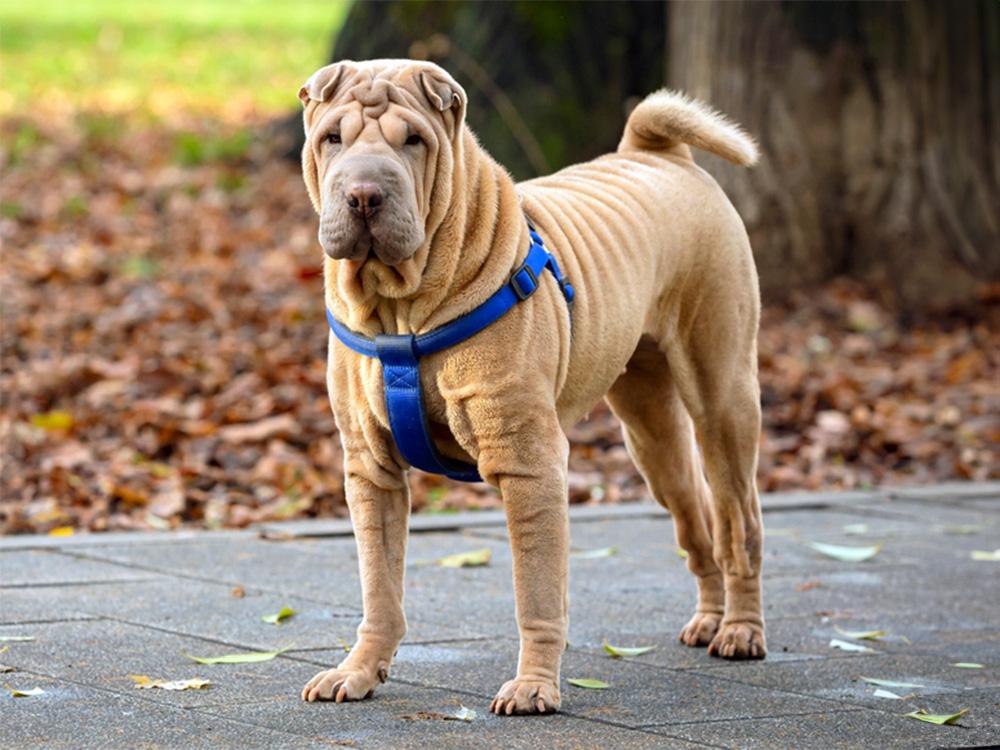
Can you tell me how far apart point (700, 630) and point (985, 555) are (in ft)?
6.05

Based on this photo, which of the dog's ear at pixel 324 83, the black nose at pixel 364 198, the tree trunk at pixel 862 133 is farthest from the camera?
the tree trunk at pixel 862 133

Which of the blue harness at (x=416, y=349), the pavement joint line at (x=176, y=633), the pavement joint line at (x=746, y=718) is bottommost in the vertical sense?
the pavement joint line at (x=746, y=718)

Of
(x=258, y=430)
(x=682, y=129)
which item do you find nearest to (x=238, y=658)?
(x=682, y=129)

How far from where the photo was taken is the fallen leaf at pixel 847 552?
6469mm

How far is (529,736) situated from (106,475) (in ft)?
13.5

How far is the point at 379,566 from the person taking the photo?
4430 millimetres

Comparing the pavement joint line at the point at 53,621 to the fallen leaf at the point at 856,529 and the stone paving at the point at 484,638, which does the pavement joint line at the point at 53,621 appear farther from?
the fallen leaf at the point at 856,529

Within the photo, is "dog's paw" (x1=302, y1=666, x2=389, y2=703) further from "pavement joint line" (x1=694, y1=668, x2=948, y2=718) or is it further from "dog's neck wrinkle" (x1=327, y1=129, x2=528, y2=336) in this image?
"pavement joint line" (x1=694, y1=668, x2=948, y2=718)

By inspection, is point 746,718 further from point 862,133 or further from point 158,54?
point 158,54

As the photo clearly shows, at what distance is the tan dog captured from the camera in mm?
4062

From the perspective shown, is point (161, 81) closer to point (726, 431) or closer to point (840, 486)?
point (840, 486)

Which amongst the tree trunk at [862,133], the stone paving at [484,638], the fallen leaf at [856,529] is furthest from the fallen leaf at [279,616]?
the tree trunk at [862,133]

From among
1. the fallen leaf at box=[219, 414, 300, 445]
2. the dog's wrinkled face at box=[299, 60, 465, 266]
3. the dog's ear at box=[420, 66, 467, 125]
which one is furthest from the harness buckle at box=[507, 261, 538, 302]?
the fallen leaf at box=[219, 414, 300, 445]

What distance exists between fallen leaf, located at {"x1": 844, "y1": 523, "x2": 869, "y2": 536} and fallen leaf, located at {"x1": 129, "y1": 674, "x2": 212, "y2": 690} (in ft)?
11.2
